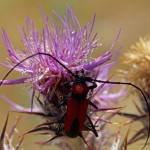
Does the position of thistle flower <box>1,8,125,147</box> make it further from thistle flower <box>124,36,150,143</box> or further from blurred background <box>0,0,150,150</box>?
blurred background <box>0,0,150,150</box>

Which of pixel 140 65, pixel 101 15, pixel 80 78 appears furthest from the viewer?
pixel 101 15

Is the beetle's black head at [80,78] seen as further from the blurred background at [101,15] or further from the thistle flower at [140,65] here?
the blurred background at [101,15]

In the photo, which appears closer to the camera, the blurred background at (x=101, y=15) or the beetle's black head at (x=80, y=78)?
the beetle's black head at (x=80, y=78)

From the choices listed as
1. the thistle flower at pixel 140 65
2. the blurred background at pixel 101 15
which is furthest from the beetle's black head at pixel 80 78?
the blurred background at pixel 101 15

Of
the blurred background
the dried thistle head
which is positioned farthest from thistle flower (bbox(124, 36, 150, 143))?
the blurred background

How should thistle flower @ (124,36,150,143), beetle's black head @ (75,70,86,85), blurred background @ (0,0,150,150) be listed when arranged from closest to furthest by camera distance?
beetle's black head @ (75,70,86,85), thistle flower @ (124,36,150,143), blurred background @ (0,0,150,150)

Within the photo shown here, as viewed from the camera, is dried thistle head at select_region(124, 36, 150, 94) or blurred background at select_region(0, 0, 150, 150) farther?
blurred background at select_region(0, 0, 150, 150)

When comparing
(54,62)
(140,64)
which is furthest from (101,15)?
(54,62)

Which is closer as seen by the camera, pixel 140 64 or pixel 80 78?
pixel 80 78

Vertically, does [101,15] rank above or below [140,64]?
above

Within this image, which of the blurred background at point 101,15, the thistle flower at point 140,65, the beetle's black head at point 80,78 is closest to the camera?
the beetle's black head at point 80,78

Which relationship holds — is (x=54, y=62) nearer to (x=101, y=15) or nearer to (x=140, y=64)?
(x=140, y=64)

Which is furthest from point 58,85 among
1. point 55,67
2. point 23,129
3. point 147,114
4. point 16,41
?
point 16,41
